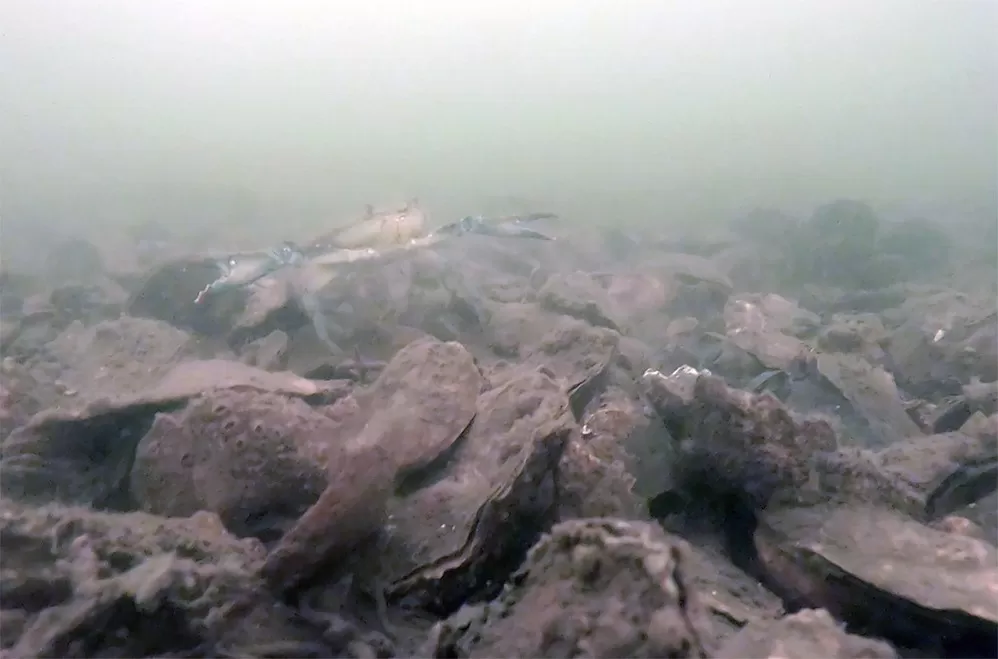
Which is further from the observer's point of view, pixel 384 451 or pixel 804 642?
pixel 384 451

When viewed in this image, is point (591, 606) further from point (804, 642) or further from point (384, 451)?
point (384, 451)

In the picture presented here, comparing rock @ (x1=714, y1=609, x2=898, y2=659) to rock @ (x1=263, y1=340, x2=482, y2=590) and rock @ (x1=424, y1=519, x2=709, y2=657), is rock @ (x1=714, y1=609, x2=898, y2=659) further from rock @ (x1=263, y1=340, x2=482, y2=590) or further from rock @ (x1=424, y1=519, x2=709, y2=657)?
rock @ (x1=263, y1=340, x2=482, y2=590)

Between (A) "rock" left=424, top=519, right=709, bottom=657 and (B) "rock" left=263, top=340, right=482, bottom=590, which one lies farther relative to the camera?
(B) "rock" left=263, top=340, right=482, bottom=590

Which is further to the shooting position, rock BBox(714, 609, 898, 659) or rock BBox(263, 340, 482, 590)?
rock BBox(263, 340, 482, 590)

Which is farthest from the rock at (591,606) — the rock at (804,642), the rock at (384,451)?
the rock at (384,451)

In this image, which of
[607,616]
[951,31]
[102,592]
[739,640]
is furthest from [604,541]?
[951,31]

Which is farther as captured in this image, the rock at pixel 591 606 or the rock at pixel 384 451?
the rock at pixel 384 451

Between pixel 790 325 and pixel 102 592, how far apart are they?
18.8 ft

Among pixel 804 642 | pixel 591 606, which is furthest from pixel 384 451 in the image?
pixel 804 642

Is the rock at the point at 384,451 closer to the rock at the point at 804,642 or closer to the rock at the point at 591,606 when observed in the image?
the rock at the point at 591,606

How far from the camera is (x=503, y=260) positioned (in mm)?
8156

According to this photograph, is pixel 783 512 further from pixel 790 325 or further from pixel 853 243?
pixel 853 243

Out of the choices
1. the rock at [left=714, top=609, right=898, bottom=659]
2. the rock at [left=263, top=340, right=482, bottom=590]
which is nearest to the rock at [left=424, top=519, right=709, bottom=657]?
the rock at [left=714, top=609, right=898, bottom=659]

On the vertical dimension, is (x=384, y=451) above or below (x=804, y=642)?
above
